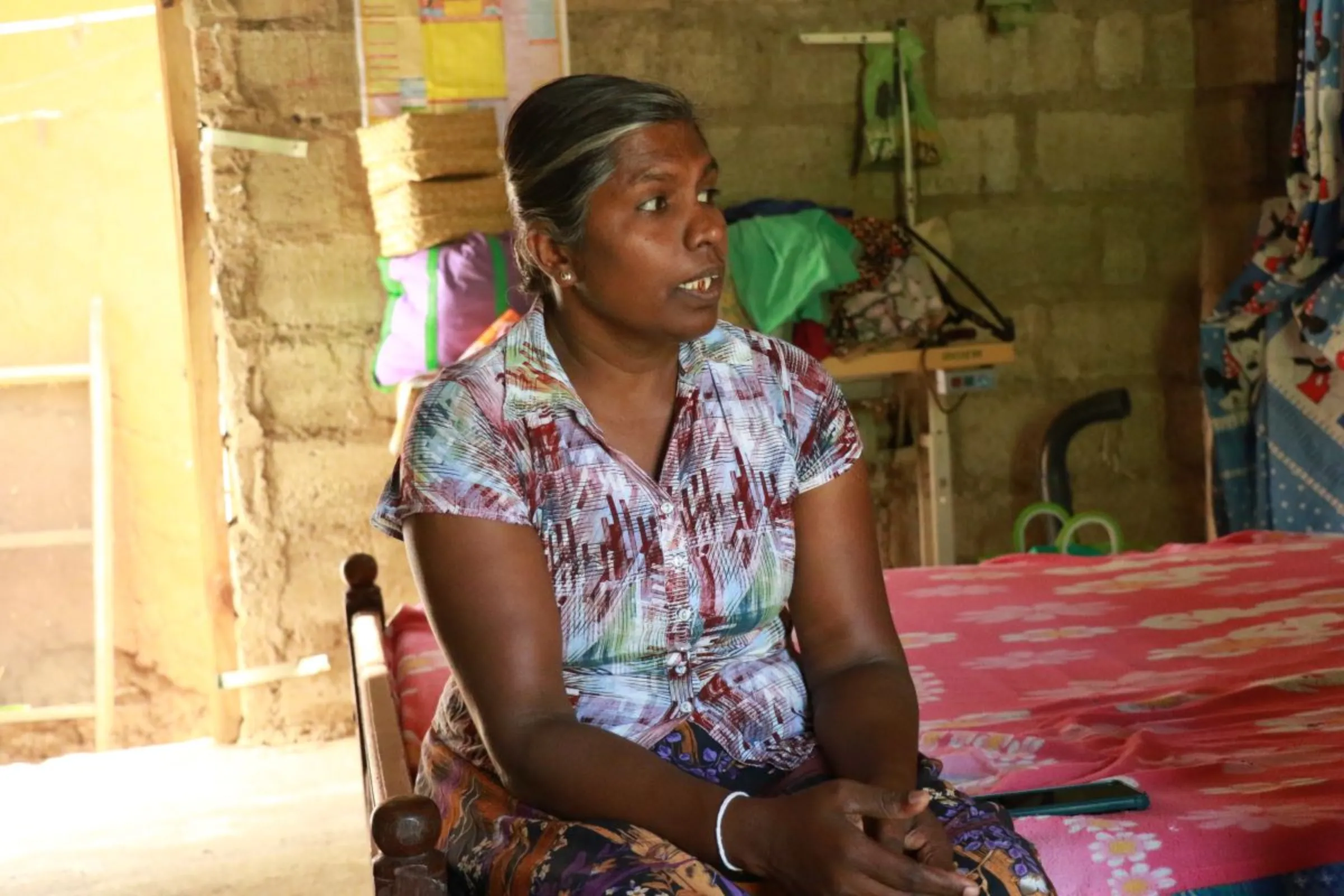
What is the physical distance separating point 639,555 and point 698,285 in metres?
0.31

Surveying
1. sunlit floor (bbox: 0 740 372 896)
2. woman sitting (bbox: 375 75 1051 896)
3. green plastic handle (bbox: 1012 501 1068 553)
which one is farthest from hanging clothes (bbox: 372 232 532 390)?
woman sitting (bbox: 375 75 1051 896)

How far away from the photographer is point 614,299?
1864 mm

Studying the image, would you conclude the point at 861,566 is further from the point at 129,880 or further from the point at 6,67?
the point at 6,67

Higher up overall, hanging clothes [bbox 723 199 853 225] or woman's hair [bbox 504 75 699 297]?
woman's hair [bbox 504 75 699 297]

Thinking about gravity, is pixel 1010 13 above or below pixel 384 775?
above

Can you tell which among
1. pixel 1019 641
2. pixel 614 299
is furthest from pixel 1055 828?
pixel 1019 641

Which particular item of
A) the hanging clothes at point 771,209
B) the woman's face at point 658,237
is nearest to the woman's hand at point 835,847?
the woman's face at point 658,237

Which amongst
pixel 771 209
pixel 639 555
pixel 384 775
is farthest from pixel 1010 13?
pixel 384 775

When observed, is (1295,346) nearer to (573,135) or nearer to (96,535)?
(573,135)

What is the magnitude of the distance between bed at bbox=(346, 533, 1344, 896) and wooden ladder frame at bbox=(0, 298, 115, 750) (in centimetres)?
208

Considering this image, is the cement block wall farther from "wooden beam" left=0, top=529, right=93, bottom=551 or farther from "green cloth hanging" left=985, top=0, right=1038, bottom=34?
"wooden beam" left=0, top=529, right=93, bottom=551

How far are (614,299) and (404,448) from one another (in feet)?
0.93

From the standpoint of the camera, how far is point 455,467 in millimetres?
1769

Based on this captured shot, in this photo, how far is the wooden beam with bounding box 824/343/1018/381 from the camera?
4.34 metres
